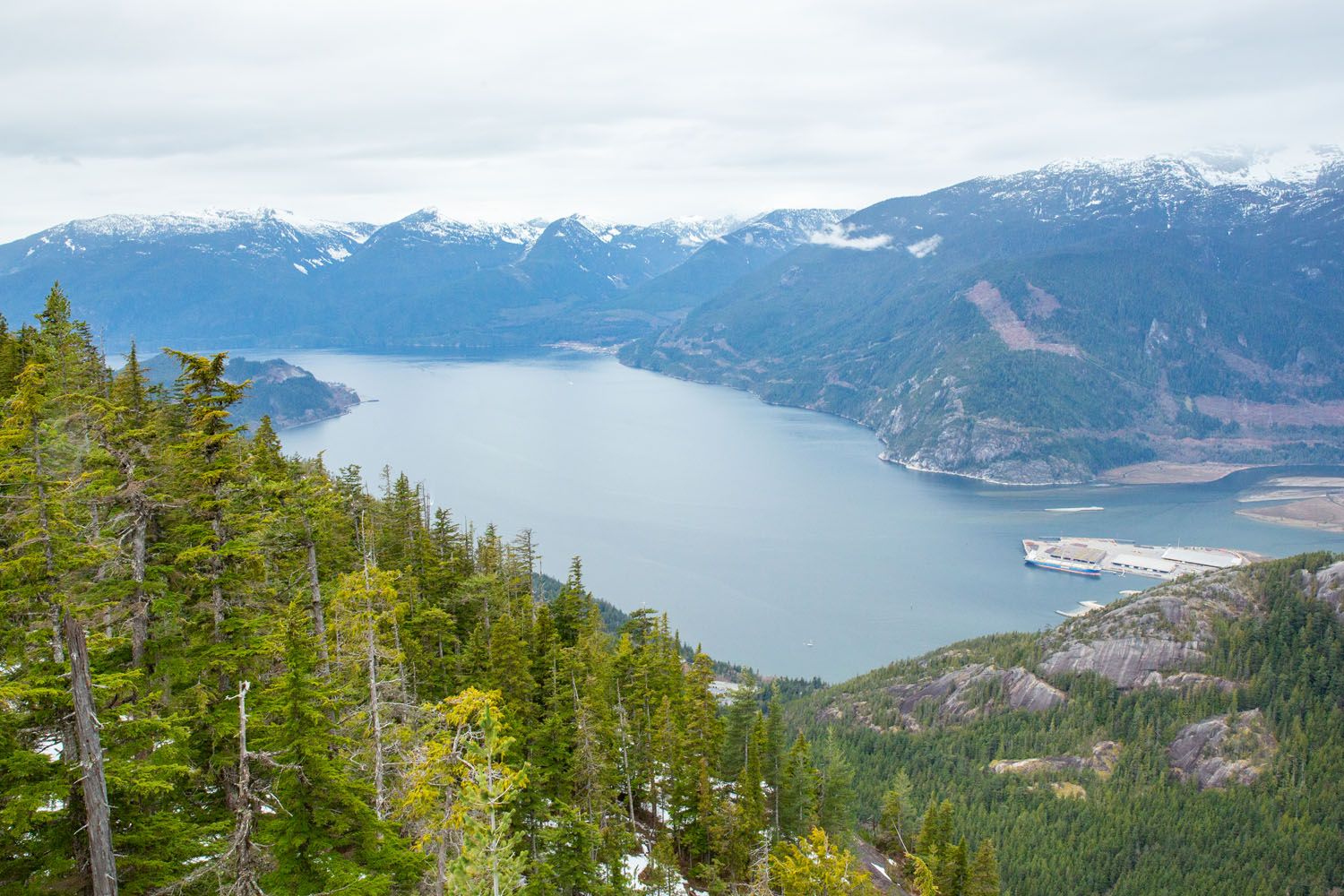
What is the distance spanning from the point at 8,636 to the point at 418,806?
6917mm

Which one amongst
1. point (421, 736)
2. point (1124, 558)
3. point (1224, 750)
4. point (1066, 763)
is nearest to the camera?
point (421, 736)

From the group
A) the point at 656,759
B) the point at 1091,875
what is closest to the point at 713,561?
the point at 1091,875

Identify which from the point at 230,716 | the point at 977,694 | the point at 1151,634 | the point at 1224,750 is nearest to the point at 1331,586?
the point at 1151,634

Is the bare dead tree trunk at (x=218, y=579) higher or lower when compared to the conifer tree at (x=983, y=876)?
higher

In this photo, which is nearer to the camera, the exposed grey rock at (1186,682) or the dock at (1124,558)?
the exposed grey rock at (1186,682)

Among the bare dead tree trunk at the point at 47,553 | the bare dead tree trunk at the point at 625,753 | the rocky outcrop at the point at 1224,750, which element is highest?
the bare dead tree trunk at the point at 47,553

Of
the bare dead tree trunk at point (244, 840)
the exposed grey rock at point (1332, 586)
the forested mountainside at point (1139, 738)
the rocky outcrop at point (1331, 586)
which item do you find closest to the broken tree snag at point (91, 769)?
the bare dead tree trunk at point (244, 840)

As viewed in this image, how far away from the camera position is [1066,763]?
8188cm

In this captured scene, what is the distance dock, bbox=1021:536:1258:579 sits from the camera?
15175cm

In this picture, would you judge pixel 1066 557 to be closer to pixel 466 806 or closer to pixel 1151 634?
pixel 1151 634

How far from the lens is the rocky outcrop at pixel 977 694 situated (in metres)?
92.8

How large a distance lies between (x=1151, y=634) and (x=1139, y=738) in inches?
660

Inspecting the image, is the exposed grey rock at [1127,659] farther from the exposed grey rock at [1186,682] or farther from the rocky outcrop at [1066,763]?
the rocky outcrop at [1066,763]

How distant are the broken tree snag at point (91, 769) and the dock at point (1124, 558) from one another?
16188 centimetres
